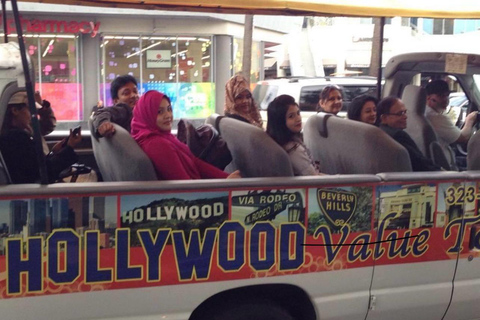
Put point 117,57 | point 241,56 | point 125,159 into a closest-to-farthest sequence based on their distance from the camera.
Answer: point 125,159
point 117,57
point 241,56

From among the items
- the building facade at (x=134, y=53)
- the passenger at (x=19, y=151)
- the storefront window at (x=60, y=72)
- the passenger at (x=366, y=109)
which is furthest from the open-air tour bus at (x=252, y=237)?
the storefront window at (x=60, y=72)

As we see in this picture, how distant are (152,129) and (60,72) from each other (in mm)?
15202

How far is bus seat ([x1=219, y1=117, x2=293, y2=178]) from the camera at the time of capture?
3.88 meters

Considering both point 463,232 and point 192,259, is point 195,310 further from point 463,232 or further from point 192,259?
point 463,232

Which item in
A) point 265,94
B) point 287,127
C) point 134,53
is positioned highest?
point 134,53

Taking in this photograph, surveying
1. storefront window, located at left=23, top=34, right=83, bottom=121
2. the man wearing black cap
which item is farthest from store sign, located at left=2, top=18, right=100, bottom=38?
the man wearing black cap

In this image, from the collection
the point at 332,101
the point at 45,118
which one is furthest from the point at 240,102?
the point at 45,118

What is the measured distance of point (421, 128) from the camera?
5.55 m

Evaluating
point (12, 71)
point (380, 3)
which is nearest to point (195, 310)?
point (12, 71)

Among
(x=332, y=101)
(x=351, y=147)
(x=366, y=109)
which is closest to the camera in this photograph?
(x=351, y=147)

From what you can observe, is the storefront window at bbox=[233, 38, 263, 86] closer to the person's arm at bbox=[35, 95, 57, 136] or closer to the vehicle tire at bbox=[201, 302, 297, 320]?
the person's arm at bbox=[35, 95, 57, 136]

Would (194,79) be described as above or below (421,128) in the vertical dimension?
above

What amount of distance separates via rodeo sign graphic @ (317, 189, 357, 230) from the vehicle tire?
559mm

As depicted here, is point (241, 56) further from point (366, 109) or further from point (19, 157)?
point (19, 157)
